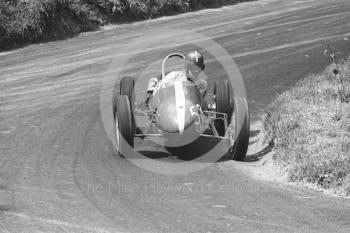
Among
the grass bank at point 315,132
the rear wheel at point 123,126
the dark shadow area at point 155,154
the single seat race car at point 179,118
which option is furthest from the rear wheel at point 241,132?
the rear wheel at point 123,126

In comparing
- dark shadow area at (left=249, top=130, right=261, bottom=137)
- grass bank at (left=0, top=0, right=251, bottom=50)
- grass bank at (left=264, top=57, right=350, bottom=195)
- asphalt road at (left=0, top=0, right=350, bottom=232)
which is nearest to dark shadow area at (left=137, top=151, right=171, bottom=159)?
asphalt road at (left=0, top=0, right=350, bottom=232)

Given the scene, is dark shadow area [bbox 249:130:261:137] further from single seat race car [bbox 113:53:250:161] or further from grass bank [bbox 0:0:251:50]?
grass bank [bbox 0:0:251:50]

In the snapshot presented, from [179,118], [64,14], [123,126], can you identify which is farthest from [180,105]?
[64,14]

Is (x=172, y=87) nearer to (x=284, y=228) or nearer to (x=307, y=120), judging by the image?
(x=307, y=120)

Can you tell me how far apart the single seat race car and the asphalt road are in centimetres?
37

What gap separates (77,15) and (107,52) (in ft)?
12.7

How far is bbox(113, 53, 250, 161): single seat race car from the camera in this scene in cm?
986

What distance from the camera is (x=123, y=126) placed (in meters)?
10.0

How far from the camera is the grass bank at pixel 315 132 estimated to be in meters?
8.58

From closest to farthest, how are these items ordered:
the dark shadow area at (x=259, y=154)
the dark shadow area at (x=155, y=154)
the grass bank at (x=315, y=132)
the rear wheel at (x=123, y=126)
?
1. the grass bank at (x=315, y=132)
2. the rear wheel at (x=123, y=126)
3. the dark shadow area at (x=259, y=154)
4. the dark shadow area at (x=155, y=154)

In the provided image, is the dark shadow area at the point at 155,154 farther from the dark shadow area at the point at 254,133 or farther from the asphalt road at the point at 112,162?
the dark shadow area at the point at 254,133

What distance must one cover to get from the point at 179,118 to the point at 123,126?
787 millimetres

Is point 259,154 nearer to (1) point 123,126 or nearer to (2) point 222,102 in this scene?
(2) point 222,102

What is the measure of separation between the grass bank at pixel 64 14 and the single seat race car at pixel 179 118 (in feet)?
34.3
